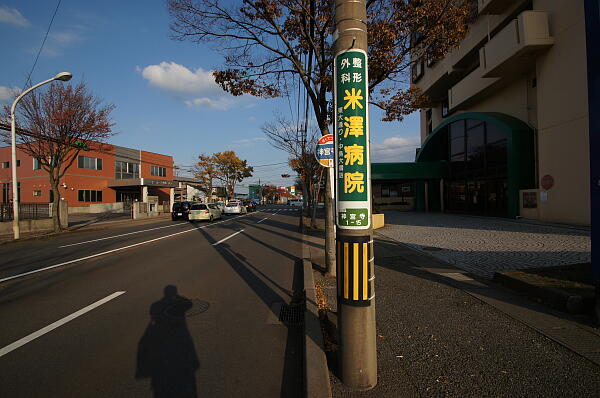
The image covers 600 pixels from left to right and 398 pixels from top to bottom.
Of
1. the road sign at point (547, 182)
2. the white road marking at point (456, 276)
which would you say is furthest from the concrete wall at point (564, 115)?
the white road marking at point (456, 276)

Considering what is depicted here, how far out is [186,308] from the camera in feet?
16.0

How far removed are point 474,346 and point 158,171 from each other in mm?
48102

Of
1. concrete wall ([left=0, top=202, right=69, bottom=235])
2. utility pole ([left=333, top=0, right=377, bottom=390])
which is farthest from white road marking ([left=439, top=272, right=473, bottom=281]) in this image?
concrete wall ([left=0, top=202, right=69, bottom=235])

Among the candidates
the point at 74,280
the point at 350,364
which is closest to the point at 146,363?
the point at 350,364

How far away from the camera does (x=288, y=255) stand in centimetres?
962

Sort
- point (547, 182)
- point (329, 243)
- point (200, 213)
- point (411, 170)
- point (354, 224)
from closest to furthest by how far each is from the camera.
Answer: point (354, 224) < point (329, 243) < point (547, 182) < point (200, 213) < point (411, 170)

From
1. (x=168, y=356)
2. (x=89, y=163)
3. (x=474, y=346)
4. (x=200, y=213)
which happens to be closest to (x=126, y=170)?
(x=89, y=163)

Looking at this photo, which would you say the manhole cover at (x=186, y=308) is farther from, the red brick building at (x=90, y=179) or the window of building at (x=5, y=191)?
the window of building at (x=5, y=191)

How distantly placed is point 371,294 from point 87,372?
2915 millimetres

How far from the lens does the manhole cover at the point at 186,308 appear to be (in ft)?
15.2

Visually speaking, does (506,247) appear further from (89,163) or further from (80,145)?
(89,163)

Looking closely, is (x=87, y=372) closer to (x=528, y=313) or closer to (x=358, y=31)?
(x=358, y=31)

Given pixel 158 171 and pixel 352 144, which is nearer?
pixel 352 144

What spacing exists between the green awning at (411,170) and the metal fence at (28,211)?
951 inches
